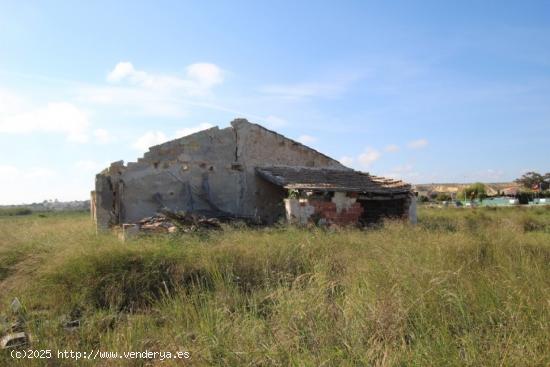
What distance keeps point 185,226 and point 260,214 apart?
3.57m

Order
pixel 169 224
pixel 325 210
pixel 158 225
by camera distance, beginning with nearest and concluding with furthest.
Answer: pixel 158 225
pixel 169 224
pixel 325 210

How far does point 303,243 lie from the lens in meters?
7.31

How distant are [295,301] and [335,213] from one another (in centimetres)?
760

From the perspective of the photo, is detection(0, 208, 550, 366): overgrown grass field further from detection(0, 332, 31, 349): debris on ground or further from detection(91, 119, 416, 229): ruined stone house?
detection(91, 119, 416, 229): ruined stone house

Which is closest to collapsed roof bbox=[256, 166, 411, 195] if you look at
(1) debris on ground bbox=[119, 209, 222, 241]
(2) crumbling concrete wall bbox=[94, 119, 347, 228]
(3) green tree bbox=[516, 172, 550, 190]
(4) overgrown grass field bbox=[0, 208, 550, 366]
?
(2) crumbling concrete wall bbox=[94, 119, 347, 228]

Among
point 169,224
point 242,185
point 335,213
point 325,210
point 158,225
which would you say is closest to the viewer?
point 158,225

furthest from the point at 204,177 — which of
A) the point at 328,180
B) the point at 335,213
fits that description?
the point at 335,213

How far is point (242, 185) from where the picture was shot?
42.2 ft

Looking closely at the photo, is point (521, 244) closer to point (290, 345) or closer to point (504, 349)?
point (504, 349)

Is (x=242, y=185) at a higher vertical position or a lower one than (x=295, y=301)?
higher

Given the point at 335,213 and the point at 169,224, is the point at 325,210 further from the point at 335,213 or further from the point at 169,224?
the point at 169,224

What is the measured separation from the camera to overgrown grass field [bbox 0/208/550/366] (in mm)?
3250

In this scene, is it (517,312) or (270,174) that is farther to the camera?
(270,174)

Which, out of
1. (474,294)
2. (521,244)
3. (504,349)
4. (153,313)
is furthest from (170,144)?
(504,349)
